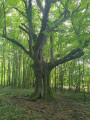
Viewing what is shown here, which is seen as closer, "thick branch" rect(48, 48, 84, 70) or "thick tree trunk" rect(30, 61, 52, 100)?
"thick branch" rect(48, 48, 84, 70)

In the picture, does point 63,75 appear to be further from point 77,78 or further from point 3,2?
point 3,2

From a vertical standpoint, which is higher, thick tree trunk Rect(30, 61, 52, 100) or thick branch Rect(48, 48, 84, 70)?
thick branch Rect(48, 48, 84, 70)

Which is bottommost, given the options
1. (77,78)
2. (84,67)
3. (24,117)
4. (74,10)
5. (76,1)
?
(24,117)

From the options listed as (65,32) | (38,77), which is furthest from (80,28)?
(38,77)

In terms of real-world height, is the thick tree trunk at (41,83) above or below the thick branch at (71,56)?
below

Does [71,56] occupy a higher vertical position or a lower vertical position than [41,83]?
higher

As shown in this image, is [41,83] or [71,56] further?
[41,83]

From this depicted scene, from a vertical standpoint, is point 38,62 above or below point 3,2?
below

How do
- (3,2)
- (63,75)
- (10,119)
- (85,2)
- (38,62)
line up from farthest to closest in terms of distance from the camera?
1. (63,75)
2. (38,62)
3. (3,2)
4. (85,2)
5. (10,119)

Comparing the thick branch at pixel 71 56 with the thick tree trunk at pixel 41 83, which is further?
the thick tree trunk at pixel 41 83

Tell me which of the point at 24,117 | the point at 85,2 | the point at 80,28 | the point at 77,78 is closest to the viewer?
the point at 24,117

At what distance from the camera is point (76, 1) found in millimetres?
6930

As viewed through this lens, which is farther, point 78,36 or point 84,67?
point 84,67

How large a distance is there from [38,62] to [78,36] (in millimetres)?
3908
